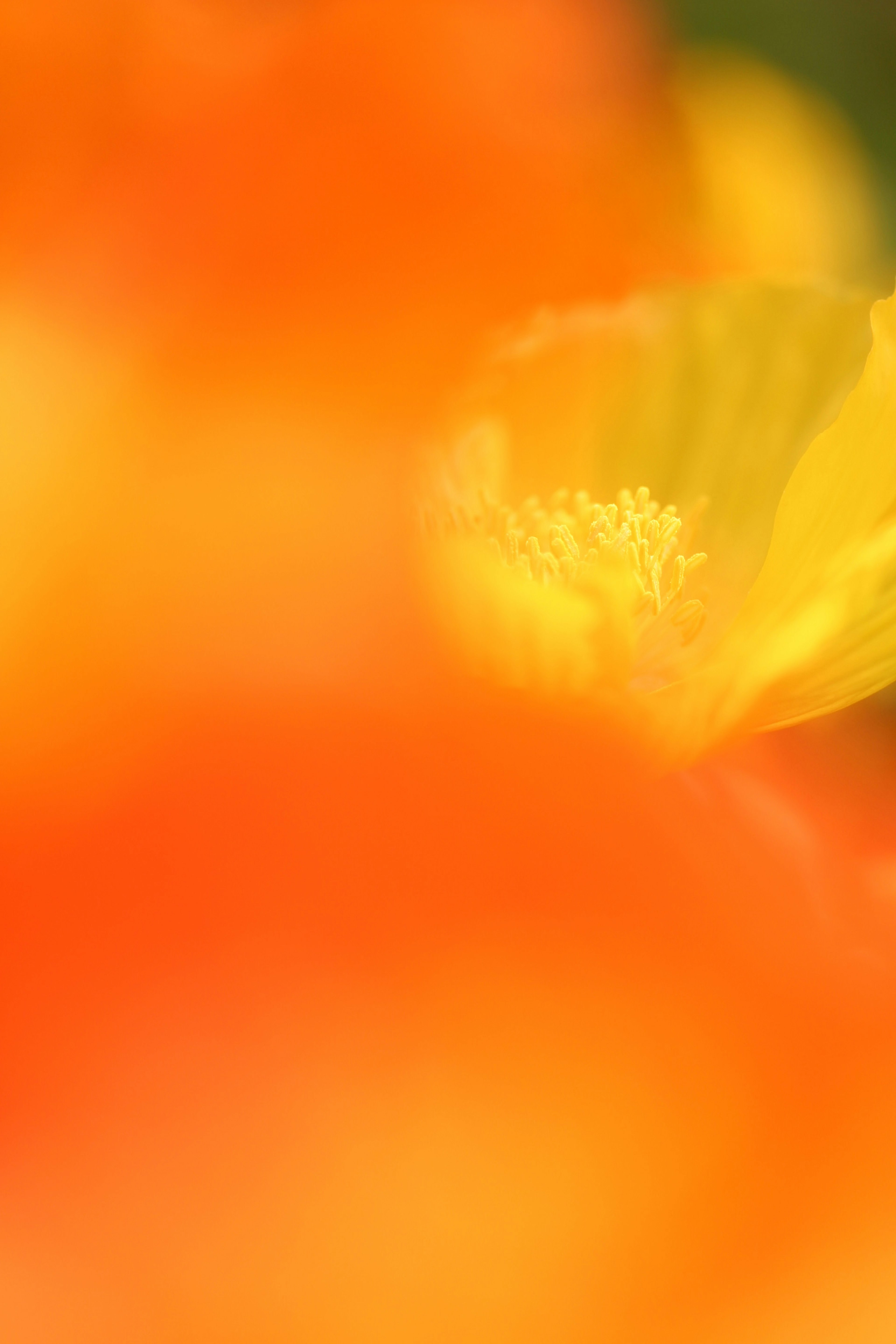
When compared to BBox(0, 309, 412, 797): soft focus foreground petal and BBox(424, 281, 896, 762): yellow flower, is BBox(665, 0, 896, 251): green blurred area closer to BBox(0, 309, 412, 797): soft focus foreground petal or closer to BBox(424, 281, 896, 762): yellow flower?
BBox(424, 281, 896, 762): yellow flower

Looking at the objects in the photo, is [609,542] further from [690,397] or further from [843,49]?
[843,49]

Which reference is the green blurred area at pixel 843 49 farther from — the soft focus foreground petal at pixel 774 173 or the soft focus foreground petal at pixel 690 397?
the soft focus foreground petal at pixel 690 397

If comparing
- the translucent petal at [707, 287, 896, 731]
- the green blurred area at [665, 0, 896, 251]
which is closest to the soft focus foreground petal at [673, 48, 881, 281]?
the green blurred area at [665, 0, 896, 251]

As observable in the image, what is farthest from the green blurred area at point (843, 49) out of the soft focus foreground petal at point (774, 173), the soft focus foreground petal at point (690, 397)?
the soft focus foreground petal at point (690, 397)

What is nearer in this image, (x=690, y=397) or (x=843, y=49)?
(x=690, y=397)

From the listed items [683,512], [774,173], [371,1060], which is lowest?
[371,1060]

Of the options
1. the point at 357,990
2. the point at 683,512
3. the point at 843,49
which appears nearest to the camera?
the point at 357,990

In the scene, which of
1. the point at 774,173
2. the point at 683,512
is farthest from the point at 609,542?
the point at 774,173
